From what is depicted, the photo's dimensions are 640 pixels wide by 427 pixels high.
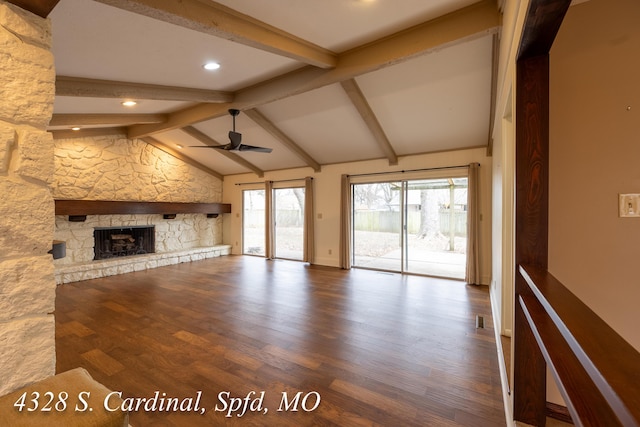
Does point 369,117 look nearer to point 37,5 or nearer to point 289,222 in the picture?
point 37,5

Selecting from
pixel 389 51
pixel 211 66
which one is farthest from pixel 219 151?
pixel 389 51

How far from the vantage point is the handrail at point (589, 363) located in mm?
482

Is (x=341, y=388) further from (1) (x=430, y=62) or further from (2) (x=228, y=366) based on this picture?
(1) (x=430, y=62)

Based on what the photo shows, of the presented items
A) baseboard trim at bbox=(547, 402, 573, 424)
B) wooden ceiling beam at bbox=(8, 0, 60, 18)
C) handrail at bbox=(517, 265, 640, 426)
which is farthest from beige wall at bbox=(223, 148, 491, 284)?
wooden ceiling beam at bbox=(8, 0, 60, 18)

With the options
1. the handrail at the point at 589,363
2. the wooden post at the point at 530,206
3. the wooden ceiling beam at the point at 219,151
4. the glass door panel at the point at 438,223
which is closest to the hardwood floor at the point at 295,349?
the wooden post at the point at 530,206

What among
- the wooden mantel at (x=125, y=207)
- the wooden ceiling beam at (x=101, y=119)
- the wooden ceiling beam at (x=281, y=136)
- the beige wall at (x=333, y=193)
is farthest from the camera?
the wooden mantel at (x=125, y=207)

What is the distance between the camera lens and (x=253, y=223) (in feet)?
27.2

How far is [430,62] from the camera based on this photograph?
10.5ft

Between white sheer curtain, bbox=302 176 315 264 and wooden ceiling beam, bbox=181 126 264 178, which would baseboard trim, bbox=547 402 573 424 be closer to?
white sheer curtain, bbox=302 176 315 264

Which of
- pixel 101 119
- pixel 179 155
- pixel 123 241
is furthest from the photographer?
pixel 179 155

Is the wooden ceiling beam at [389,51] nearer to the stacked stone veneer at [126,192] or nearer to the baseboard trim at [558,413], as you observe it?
Answer: the baseboard trim at [558,413]

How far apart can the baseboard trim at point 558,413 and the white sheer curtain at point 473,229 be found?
3.44m

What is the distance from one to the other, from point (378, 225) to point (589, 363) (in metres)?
5.65

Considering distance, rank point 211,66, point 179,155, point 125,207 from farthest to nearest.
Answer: point 179,155 → point 125,207 → point 211,66
